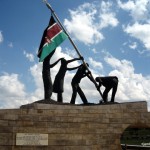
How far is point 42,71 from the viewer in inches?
581

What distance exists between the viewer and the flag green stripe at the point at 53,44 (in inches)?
Result: 578

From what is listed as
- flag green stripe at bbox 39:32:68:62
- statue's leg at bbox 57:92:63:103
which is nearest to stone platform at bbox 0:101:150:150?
statue's leg at bbox 57:92:63:103

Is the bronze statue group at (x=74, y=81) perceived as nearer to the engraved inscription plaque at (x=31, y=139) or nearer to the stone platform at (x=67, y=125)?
the stone platform at (x=67, y=125)

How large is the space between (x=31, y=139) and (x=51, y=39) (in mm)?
4838

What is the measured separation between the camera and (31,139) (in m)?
12.9

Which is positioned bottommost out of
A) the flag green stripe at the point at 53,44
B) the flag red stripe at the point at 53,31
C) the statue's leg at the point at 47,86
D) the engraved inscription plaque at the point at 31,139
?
the engraved inscription plaque at the point at 31,139

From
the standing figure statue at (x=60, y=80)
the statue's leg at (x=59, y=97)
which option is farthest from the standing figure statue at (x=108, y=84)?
the statue's leg at (x=59, y=97)

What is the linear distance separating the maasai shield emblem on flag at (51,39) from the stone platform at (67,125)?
258 centimetres

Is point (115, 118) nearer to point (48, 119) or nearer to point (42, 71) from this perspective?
point (48, 119)

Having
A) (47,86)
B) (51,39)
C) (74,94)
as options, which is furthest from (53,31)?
(74,94)

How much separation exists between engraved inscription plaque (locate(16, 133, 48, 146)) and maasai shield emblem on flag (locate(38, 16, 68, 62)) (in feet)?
11.4

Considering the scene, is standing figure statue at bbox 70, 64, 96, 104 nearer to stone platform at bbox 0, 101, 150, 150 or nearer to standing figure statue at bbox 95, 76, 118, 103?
standing figure statue at bbox 95, 76, 118, 103

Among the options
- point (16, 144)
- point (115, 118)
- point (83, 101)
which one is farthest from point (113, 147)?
point (16, 144)

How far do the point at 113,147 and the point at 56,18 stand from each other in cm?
675
